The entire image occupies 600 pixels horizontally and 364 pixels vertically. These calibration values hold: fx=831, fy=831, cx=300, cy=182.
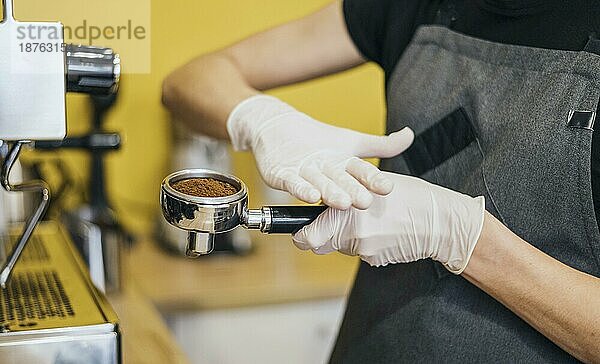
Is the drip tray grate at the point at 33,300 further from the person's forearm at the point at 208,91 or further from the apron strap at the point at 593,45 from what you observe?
the apron strap at the point at 593,45

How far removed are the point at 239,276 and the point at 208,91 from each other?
604 mm

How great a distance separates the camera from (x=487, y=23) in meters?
0.81

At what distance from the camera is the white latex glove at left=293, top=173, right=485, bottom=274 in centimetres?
67

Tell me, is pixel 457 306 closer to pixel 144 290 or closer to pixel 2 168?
pixel 2 168

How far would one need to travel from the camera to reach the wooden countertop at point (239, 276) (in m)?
1.38

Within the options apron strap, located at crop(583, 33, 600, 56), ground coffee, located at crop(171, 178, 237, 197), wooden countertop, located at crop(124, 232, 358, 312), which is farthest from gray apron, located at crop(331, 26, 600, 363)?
wooden countertop, located at crop(124, 232, 358, 312)

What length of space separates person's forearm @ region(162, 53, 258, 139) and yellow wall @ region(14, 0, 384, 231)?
2cm

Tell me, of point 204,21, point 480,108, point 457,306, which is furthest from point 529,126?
point 204,21

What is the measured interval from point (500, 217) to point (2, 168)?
418 millimetres

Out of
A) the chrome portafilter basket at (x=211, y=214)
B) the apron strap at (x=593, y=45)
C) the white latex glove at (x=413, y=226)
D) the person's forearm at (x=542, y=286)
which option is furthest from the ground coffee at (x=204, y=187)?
the apron strap at (x=593, y=45)

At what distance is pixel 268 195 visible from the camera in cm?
143

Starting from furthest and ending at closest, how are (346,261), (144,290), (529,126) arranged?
(346,261)
(144,290)
(529,126)

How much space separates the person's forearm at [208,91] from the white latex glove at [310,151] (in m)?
0.03

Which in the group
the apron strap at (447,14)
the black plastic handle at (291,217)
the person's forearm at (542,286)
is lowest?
the person's forearm at (542,286)
